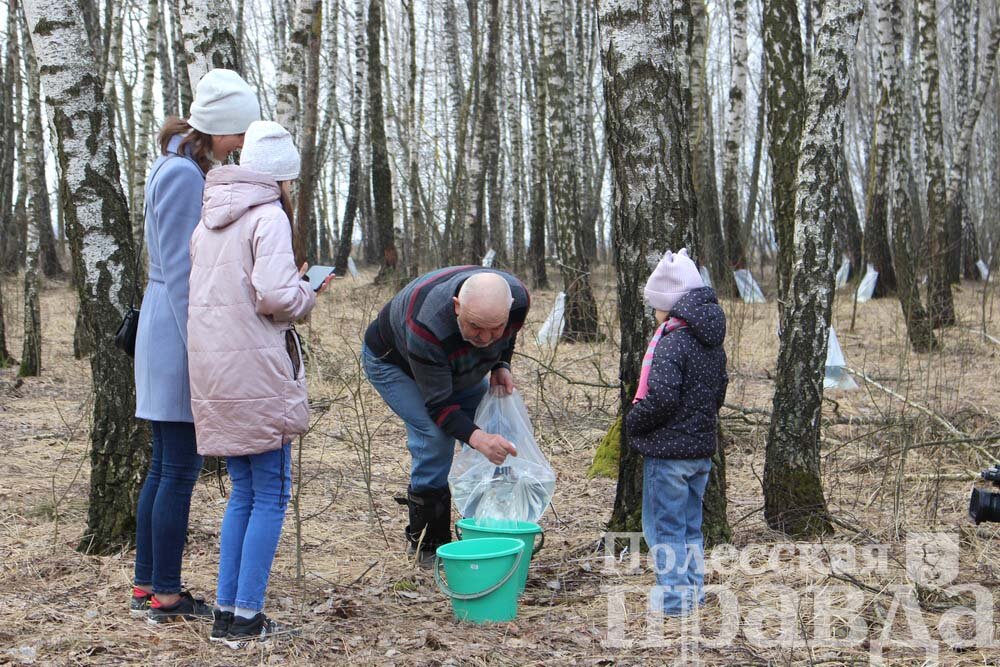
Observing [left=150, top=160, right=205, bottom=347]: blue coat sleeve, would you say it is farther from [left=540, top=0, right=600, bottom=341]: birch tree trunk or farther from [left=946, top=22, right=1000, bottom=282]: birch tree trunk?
[left=946, top=22, right=1000, bottom=282]: birch tree trunk

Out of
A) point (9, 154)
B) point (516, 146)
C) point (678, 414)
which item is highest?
point (516, 146)

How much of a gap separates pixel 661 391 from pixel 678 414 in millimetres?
145

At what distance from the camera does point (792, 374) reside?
166 inches

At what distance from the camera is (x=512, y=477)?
4000mm

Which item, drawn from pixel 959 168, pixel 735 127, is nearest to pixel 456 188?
Answer: pixel 735 127

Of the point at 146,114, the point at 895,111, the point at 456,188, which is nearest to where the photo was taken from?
the point at 895,111

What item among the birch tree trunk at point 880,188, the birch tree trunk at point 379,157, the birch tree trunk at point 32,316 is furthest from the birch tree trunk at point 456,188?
the birch tree trunk at point 880,188

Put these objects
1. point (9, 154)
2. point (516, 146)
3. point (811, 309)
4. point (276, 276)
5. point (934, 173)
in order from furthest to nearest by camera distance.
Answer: point (516, 146) → point (9, 154) → point (934, 173) → point (811, 309) → point (276, 276)

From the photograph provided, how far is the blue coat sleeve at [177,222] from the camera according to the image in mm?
3146

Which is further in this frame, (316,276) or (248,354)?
(316,276)

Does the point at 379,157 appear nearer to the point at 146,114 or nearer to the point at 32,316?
the point at 146,114

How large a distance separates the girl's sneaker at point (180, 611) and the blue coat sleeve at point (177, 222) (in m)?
0.96

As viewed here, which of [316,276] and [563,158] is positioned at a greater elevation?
[563,158]

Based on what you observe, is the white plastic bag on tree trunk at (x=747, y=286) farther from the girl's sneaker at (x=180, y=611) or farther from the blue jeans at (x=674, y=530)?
the girl's sneaker at (x=180, y=611)
